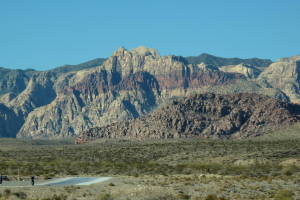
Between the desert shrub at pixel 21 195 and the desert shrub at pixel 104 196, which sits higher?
the desert shrub at pixel 21 195

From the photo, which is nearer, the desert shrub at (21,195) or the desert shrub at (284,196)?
the desert shrub at (284,196)

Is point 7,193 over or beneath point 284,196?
over

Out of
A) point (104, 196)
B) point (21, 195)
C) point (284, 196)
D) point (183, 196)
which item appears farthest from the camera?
point (21, 195)

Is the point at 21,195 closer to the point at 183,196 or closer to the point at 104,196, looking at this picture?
the point at 104,196

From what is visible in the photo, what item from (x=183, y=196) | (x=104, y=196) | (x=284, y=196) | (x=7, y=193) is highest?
(x=7, y=193)

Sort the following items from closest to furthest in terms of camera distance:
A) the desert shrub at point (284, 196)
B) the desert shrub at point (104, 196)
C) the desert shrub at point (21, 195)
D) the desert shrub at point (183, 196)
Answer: the desert shrub at point (284, 196) → the desert shrub at point (104, 196) → the desert shrub at point (183, 196) → the desert shrub at point (21, 195)

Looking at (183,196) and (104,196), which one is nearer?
(104,196)

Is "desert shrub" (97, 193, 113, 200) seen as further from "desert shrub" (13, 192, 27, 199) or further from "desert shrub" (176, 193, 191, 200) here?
"desert shrub" (13, 192, 27, 199)

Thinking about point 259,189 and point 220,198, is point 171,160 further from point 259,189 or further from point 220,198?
point 220,198

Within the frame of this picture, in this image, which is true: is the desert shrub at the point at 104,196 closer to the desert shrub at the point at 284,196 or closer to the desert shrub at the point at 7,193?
the desert shrub at the point at 7,193

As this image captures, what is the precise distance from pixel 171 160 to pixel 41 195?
6657 centimetres

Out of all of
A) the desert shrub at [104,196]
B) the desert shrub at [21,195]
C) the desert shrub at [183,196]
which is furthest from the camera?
the desert shrub at [21,195]

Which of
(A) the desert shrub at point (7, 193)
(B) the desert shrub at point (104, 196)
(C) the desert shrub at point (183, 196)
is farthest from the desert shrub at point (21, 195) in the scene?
(C) the desert shrub at point (183, 196)

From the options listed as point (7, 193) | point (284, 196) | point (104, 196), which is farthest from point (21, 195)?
point (284, 196)
